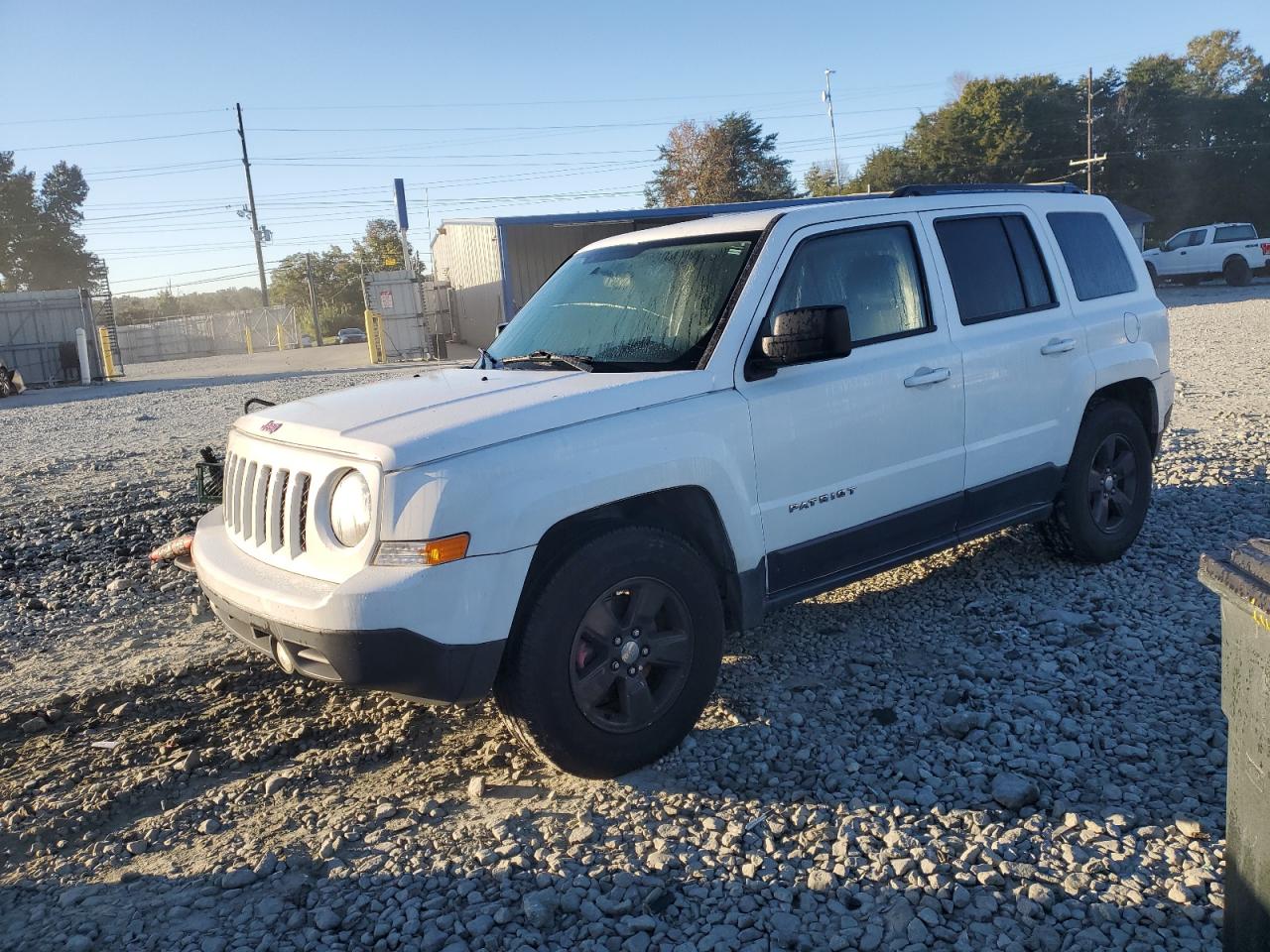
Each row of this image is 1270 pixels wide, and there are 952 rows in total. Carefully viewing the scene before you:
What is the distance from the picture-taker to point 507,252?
93.2ft

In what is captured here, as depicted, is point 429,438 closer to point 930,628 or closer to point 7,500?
point 930,628

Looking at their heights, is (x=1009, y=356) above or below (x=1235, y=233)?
below

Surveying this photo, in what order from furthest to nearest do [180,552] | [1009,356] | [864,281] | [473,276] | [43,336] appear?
1. [473,276]
2. [43,336]
3. [1009,356]
4. [180,552]
5. [864,281]

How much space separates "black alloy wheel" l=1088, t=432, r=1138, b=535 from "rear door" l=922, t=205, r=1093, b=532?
0.39m

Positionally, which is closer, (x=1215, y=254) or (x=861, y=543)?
(x=861, y=543)

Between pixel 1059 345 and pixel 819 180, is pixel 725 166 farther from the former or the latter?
pixel 1059 345

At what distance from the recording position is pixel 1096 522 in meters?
5.58

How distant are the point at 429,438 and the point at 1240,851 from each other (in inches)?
96.1

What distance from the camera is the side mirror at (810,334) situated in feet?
12.5

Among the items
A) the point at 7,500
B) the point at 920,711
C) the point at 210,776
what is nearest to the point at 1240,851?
the point at 920,711

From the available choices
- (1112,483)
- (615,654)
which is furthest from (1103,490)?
(615,654)

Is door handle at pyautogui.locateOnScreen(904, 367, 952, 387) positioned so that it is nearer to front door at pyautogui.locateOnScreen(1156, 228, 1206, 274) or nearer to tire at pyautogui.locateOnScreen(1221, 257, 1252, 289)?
tire at pyautogui.locateOnScreen(1221, 257, 1252, 289)

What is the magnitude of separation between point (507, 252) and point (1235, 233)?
22929 mm

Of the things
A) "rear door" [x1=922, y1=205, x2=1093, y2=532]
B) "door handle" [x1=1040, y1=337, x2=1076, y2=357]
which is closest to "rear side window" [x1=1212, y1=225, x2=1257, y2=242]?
"rear door" [x1=922, y1=205, x2=1093, y2=532]
